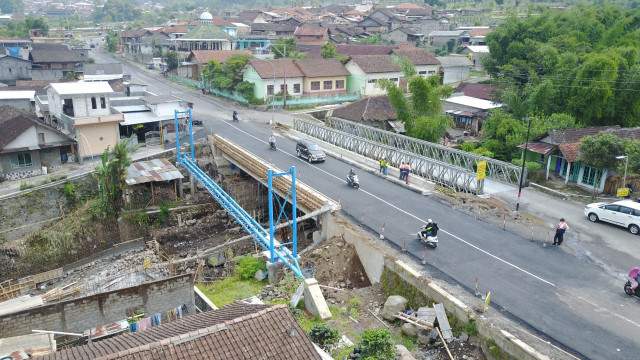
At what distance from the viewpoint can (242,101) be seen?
6094cm

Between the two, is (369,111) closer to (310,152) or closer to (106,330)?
(310,152)

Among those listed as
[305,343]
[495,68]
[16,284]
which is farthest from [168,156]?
[495,68]

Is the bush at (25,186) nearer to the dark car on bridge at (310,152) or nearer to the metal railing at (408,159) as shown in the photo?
the dark car on bridge at (310,152)

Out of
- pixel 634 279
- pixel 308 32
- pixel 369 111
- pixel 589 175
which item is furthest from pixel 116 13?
pixel 634 279

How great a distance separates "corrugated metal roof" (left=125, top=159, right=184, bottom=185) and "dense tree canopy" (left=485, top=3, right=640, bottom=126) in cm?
3341

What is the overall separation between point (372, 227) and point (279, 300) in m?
6.94

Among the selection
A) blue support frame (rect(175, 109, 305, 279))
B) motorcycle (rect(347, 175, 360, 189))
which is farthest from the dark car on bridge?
blue support frame (rect(175, 109, 305, 279))

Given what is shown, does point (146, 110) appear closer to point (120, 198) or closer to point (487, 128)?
point (120, 198)

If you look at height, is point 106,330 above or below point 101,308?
below

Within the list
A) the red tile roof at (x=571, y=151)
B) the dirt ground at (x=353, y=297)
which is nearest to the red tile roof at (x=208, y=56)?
the red tile roof at (x=571, y=151)

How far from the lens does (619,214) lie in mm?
25156

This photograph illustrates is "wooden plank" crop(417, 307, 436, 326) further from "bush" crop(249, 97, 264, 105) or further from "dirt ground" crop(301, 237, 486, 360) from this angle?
"bush" crop(249, 97, 264, 105)

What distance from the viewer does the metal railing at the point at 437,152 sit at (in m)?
32.9

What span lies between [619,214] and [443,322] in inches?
541
